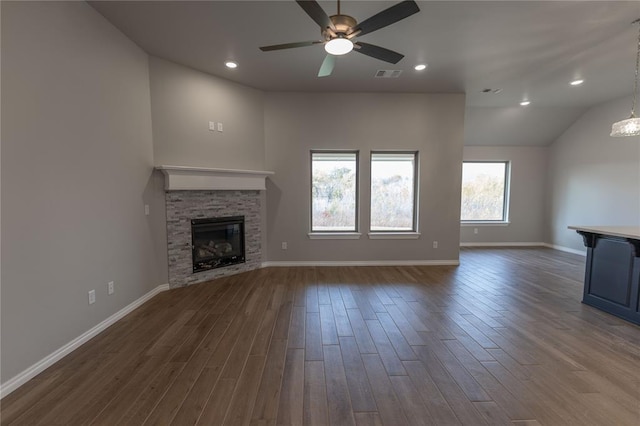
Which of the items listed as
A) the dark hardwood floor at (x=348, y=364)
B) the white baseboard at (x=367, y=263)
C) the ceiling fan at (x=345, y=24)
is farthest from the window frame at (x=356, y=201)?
the ceiling fan at (x=345, y=24)

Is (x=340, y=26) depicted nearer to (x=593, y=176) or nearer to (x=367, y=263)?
(x=367, y=263)

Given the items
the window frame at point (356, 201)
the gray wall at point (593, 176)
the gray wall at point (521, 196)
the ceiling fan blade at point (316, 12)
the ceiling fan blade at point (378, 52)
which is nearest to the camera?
the ceiling fan blade at point (316, 12)

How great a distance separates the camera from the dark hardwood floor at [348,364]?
1.70 meters

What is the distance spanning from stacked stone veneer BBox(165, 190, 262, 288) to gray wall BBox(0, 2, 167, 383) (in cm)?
47

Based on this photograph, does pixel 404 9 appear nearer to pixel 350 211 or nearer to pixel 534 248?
pixel 350 211

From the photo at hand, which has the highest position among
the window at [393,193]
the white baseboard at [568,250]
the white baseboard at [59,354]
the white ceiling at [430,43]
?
the white ceiling at [430,43]

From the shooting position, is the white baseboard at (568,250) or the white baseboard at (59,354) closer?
the white baseboard at (59,354)

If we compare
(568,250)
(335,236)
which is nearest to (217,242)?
(335,236)

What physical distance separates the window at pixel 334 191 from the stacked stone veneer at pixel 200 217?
1.11m

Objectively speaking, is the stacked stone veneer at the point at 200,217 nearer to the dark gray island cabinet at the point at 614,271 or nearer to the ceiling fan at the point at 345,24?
the ceiling fan at the point at 345,24

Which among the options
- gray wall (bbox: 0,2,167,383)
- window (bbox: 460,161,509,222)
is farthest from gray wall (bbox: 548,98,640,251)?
gray wall (bbox: 0,2,167,383)

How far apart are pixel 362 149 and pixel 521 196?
4.92 metres

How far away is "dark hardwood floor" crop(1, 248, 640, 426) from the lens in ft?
5.56

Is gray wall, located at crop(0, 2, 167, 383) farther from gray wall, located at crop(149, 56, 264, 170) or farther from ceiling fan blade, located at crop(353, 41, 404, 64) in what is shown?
ceiling fan blade, located at crop(353, 41, 404, 64)
